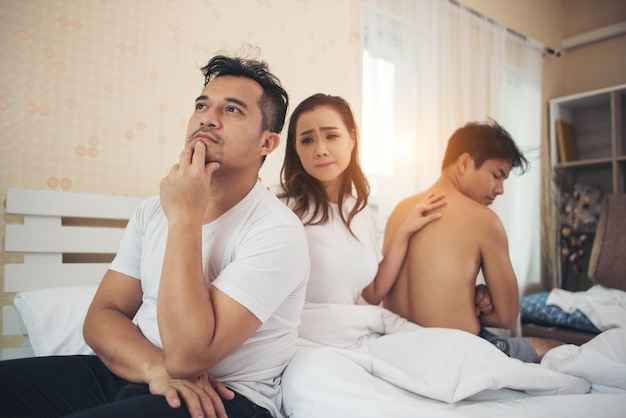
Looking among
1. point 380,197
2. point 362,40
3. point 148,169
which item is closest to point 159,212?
point 148,169

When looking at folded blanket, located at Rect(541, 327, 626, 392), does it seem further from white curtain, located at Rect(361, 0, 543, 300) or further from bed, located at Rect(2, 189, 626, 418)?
white curtain, located at Rect(361, 0, 543, 300)

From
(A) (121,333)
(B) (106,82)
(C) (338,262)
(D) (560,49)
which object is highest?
(D) (560,49)

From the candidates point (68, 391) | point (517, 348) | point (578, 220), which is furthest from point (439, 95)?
point (68, 391)

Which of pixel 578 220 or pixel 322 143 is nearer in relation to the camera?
pixel 322 143

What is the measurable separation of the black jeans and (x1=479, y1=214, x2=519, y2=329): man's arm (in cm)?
93

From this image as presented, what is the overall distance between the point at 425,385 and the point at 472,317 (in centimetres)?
58

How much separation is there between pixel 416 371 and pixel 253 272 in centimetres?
51

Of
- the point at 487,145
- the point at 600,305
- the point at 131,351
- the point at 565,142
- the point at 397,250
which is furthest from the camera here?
the point at 565,142

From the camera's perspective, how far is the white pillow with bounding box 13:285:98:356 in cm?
126

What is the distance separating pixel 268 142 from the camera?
1192 mm

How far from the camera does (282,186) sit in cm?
154

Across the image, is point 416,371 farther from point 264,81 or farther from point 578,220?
point 578,220

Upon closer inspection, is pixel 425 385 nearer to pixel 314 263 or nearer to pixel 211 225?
pixel 314 263

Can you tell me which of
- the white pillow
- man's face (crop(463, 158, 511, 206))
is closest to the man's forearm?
the white pillow
